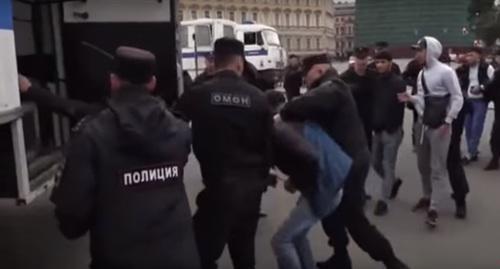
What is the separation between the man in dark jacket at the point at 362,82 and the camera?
6.94 metres

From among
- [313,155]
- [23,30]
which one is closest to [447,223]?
[313,155]

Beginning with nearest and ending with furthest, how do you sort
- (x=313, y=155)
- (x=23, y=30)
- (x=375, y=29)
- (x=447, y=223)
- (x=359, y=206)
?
(x=313, y=155)
(x=359, y=206)
(x=23, y=30)
(x=447, y=223)
(x=375, y=29)

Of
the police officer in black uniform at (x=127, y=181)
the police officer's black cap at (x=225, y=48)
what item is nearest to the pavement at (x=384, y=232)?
the police officer's black cap at (x=225, y=48)

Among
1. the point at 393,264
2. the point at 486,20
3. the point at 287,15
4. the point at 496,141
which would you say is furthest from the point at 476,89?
the point at 287,15

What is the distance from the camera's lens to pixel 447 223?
647 cm

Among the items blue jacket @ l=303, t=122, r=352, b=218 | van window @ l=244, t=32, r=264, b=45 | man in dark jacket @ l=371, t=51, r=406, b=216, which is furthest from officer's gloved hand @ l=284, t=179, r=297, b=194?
van window @ l=244, t=32, r=264, b=45

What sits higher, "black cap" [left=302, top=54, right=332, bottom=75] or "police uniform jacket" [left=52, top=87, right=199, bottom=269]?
"black cap" [left=302, top=54, right=332, bottom=75]

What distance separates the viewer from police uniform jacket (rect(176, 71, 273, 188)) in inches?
155

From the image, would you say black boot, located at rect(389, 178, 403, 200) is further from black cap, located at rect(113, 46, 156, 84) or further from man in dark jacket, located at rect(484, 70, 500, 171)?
black cap, located at rect(113, 46, 156, 84)

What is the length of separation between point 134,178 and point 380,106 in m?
4.50

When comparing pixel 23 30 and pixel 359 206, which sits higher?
pixel 23 30

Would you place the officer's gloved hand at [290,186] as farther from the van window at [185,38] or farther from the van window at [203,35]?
the van window at [203,35]

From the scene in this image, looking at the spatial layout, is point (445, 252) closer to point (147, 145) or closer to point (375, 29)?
point (147, 145)

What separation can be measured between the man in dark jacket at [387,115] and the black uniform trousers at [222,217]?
2.95m
